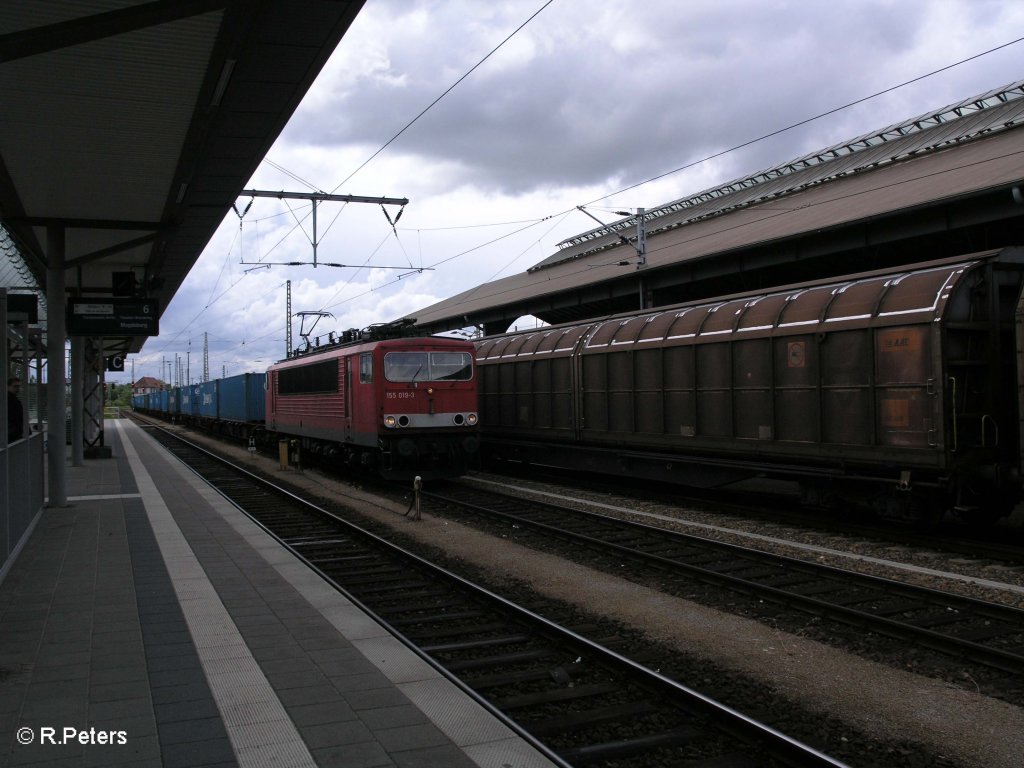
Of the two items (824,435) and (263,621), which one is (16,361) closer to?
(263,621)

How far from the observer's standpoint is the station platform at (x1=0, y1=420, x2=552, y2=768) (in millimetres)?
4137

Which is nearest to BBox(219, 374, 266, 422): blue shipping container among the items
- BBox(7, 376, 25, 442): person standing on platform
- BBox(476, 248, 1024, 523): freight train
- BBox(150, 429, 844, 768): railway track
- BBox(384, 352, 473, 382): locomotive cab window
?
BBox(384, 352, 473, 382): locomotive cab window

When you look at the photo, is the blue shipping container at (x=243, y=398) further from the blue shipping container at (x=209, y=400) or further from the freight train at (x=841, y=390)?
the freight train at (x=841, y=390)

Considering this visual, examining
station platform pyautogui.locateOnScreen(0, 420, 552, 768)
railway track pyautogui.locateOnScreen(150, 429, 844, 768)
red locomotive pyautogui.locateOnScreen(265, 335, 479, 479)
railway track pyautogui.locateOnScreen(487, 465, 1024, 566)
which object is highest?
red locomotive pyautogui.locateOnScreen(265, 335, 479, 479)

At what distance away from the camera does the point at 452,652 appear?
20.8ft

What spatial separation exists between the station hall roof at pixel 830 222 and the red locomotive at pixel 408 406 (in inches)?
396

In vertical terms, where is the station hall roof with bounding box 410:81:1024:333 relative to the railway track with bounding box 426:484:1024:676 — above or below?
above

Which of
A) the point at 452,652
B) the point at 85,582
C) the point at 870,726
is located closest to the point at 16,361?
the point at 85,582

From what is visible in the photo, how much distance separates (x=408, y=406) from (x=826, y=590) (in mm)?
9922

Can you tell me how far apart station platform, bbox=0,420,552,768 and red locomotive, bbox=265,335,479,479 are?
6.73m

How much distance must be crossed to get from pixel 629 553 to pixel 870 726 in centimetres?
465

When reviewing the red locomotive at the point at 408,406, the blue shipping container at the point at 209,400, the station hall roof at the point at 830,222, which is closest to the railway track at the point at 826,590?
the red locomotive at the point at 408,406

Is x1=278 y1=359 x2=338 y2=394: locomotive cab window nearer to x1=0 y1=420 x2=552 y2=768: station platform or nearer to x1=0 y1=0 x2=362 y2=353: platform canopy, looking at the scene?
x1=0 y1=0 x2=362 y2=353: platform canopy

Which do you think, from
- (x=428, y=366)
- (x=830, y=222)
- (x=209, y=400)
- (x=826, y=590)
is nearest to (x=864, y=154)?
(x=830, y=222)
